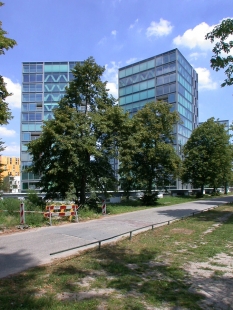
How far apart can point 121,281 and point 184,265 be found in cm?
194

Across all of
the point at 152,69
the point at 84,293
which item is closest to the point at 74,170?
the point at 84,293

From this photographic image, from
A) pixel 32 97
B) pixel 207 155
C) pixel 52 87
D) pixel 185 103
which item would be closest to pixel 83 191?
pixel 207 155

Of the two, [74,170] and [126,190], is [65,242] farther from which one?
[126,190]

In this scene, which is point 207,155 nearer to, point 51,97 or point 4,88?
point 51,97

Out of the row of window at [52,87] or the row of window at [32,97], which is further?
the row of window at [52,87]

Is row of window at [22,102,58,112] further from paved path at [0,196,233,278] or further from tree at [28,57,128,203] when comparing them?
paved path at [0,196,233,278]

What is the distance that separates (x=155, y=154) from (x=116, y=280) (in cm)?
2452

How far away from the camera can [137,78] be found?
57531mm

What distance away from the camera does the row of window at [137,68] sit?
55.6 metres

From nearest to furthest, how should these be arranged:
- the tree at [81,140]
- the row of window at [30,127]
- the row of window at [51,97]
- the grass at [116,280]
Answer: the grass at [116,280], the tree at [81,140], the row of window at [30,127], the row of window at [51,97]

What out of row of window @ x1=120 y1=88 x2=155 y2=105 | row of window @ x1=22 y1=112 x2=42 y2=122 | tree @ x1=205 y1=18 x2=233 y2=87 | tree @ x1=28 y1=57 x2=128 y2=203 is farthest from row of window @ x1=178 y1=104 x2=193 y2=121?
tree @ x1=205 y1=18 x2=233 y2=87

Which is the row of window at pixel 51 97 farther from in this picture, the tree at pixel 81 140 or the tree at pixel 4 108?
the tree at pixel 4 108

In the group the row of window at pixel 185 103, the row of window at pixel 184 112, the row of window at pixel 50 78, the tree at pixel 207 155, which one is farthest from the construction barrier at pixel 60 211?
the row of window at pixel 50 78

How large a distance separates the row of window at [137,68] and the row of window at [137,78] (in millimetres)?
838
